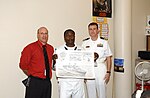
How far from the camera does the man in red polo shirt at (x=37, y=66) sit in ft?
11.2

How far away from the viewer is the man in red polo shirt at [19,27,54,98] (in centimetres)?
340

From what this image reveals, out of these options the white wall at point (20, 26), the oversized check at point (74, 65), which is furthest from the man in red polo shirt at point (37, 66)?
the white wall at point (20, 26)

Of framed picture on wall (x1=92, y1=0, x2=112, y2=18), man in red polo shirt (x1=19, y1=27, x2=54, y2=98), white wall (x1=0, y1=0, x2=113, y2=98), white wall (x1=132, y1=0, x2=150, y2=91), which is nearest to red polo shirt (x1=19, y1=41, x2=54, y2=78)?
man in red polo shirt (x1=19, y1=27, x2=54, y2=98)

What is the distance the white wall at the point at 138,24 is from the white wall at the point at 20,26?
1658 mm

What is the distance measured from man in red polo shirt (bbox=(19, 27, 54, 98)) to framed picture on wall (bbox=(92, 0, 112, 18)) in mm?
1599

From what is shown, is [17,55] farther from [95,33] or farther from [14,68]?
[95,33]

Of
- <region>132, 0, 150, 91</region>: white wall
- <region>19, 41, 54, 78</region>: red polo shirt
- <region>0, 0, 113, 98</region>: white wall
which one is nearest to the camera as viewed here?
<region>19, 41, 54, 78</region>: red polo shirt

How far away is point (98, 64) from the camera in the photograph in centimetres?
384

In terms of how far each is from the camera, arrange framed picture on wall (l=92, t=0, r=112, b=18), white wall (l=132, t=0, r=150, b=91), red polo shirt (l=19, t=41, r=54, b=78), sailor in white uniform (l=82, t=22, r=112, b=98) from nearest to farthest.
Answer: red polo shirt (l=19, t=41, r=54, b=78) < sailor in white uniform (l=82, t=22, r=112, b=98) < framed picture on wall (l=92, t=0, r=112, b=18) < white wall (l=132, t=0, r=150, b=91)

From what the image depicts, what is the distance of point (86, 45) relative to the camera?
3.96 meters

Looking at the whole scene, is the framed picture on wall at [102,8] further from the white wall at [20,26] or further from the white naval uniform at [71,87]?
the white naval uniform at [71,87]

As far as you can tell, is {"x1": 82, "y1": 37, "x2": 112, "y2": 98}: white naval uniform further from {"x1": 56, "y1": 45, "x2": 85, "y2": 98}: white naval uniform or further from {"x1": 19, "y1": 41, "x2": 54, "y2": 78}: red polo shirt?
{"x1": 19, "y1": 41, "x2": 54, "y2": 78}: red polo shirt

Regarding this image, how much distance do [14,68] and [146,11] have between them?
11.1ft

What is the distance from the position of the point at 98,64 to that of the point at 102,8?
148cm
